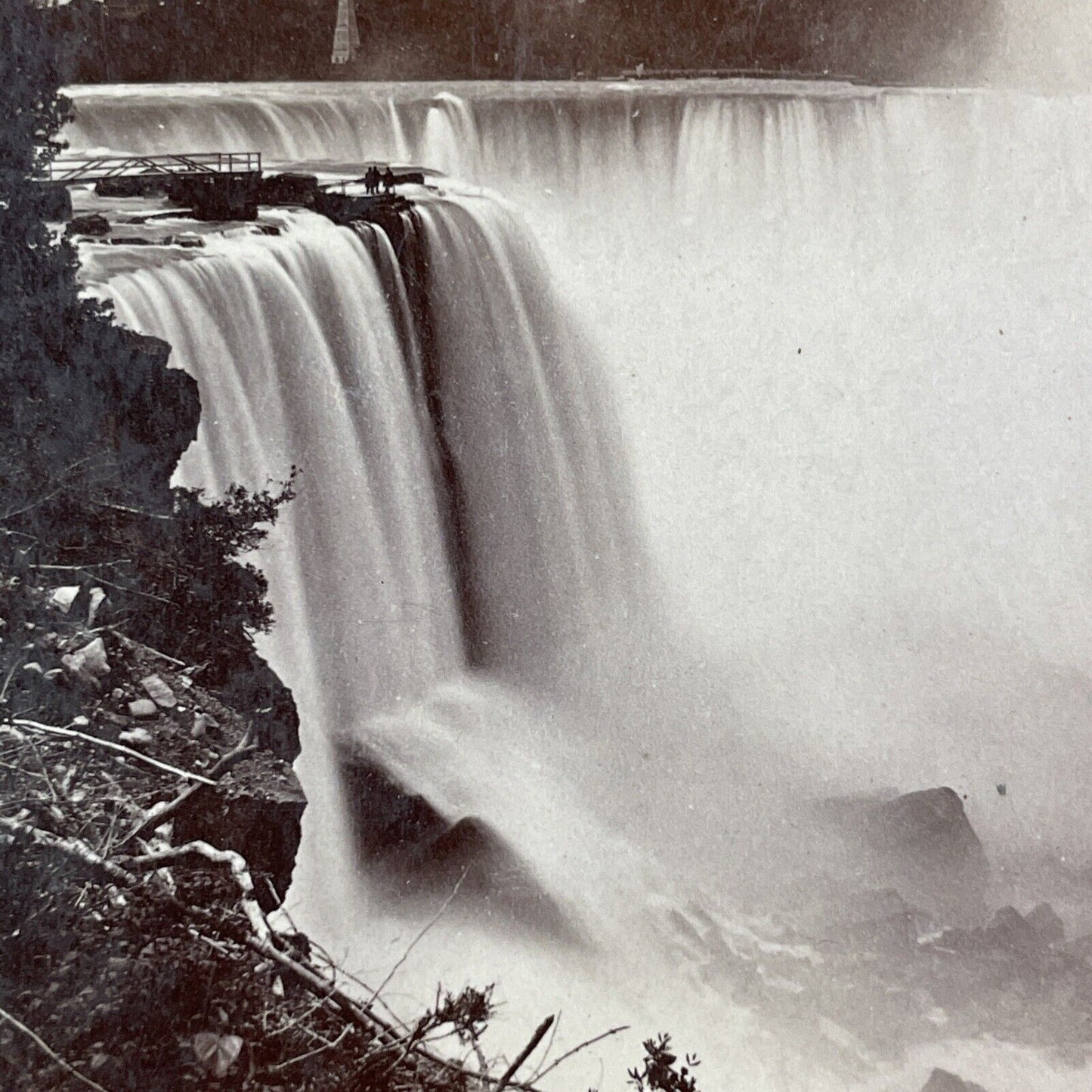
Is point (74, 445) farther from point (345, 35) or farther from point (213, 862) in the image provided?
point (345, 35)

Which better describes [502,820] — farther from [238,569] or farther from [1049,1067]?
[1049,1067]

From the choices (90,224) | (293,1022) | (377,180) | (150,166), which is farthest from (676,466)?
(293,1022)

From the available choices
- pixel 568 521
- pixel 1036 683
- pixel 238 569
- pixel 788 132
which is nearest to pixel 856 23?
pixel 788 132

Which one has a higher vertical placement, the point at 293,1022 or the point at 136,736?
the point at 136,736

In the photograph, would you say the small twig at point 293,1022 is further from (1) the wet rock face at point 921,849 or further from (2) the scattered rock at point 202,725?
(1) the wet rock face at point 921,849

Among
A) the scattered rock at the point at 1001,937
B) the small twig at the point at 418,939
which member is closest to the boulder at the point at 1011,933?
the scattered rock at the point at 1001,937

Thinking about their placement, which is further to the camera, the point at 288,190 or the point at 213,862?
the point at 288,190

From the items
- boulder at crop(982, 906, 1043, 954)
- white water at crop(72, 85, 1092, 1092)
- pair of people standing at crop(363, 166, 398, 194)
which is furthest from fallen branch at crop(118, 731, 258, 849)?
boulder at crop(982, 906, 1043, 954)
